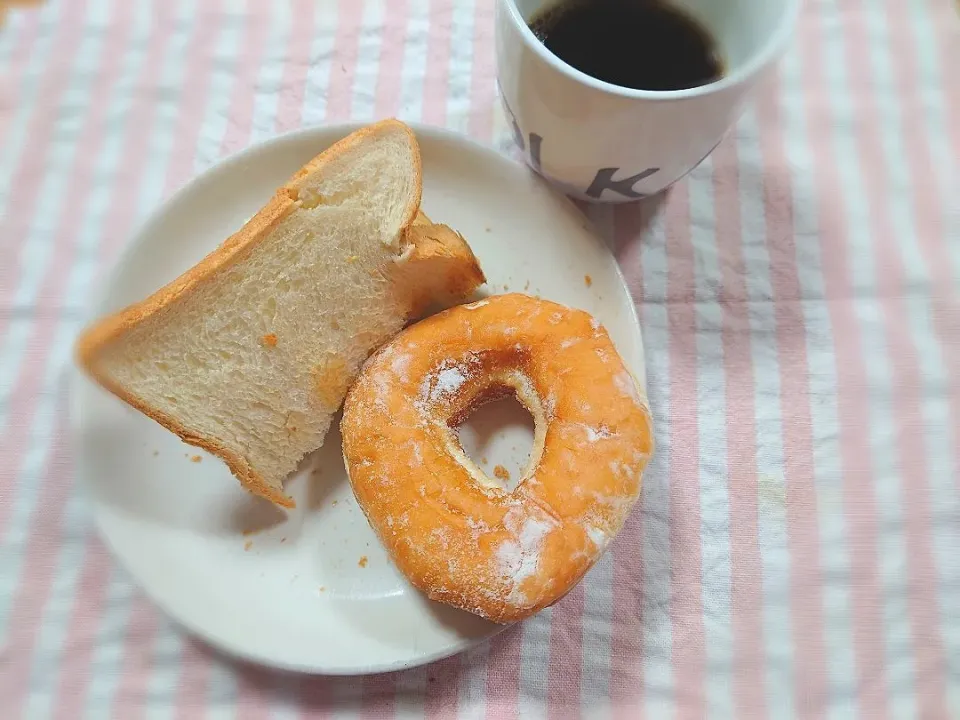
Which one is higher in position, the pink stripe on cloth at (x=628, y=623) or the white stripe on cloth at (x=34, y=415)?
the white stripe on cloth at (x=34, y=415)

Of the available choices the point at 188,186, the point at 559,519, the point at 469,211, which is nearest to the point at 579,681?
the point at 559,519

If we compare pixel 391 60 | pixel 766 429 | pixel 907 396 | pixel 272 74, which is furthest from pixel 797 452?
pixel 272 74

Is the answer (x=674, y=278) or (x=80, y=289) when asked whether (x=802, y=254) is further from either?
(x=80, y=289)

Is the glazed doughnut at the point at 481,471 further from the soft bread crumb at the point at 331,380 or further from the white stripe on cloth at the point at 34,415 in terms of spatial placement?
the white stripe on cloth at the point at 34,415

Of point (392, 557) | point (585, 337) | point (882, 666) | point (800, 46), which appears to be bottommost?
point (882, 666)

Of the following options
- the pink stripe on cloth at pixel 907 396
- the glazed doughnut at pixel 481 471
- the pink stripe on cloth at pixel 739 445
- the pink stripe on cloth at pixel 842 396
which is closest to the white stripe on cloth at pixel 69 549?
the glazed doughnut at pixel 481 471

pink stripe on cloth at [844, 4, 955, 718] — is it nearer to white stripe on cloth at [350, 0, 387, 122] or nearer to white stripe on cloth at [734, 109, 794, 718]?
white stripe on cloth at [734, 109, 794, 718]
